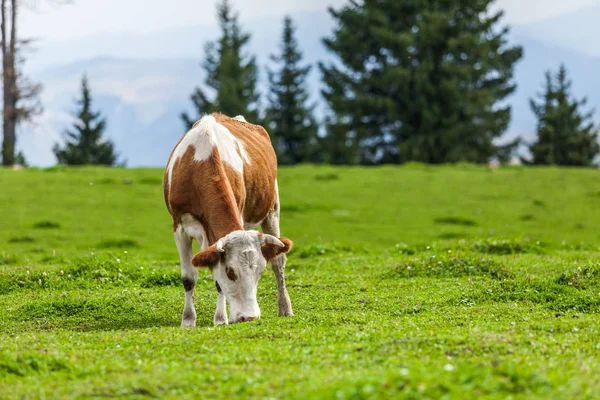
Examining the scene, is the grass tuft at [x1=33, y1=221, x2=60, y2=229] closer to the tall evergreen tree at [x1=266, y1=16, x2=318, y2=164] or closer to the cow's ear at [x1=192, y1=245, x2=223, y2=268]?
the cow's ear at [x1=192, y1=245, x2=223, y2=268]

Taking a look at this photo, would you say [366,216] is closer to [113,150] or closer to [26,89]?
[26,89]

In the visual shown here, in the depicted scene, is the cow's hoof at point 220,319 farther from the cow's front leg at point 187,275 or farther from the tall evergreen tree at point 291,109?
the tall evergreen tree at point 291,109

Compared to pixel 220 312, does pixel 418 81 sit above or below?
above

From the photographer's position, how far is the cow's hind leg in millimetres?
13062

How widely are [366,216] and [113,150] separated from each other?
4746 centimetres

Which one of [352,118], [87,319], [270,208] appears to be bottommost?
[87,319]

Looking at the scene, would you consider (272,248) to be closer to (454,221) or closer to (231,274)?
(231,274)

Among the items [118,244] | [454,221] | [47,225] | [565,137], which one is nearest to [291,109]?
[565,137]

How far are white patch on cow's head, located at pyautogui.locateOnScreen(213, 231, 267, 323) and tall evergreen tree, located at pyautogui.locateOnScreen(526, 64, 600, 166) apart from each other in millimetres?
61934

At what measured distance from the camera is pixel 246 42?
80875 millimetres

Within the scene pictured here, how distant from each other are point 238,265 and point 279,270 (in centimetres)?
244

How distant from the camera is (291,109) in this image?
7606 cm

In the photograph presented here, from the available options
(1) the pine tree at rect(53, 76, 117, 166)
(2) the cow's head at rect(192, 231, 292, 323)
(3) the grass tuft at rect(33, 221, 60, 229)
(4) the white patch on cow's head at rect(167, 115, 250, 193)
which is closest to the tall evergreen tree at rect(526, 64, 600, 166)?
(1) the pine tree at rect(53, 76, 117, 166)

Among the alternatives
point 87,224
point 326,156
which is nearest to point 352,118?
point 326,156
